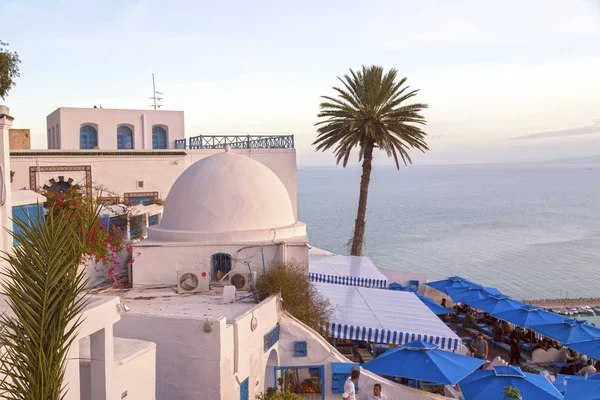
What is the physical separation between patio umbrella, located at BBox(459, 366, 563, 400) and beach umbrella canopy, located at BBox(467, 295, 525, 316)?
7076 mm

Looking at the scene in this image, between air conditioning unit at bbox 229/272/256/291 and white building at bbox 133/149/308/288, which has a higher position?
white building at bbox 133/149/308/288

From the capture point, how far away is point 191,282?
14.4 meters

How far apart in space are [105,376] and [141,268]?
781 centimetres

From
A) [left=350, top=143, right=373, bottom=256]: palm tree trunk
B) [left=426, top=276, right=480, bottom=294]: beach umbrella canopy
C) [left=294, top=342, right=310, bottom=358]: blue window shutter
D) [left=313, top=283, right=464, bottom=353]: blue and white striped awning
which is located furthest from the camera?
[left=350, top=143, right=373, bottom=256]: palm tree trunk

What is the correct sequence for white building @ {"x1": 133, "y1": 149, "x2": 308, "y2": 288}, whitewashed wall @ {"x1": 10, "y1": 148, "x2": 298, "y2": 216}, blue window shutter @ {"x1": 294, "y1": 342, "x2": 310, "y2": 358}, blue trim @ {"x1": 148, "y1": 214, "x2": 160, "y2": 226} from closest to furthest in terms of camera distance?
blue window shutter @ {"x1": 294, "y1": 342, "x2": 310, "y2": 358} < white building @ {"x1": 133, "y1": 149, "x2": 308, "y2": 288} < blue trim @ {"x1": 148, "y1": 214, "x2": 160, "y2": 226} < whitewashed wall @ {"x1": 10, "y1": 148, "x2": 298, "y2": 216}

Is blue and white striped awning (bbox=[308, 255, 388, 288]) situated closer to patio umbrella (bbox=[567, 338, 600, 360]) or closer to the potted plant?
patio umbrella (bbox=[567, 338, 600, 360])

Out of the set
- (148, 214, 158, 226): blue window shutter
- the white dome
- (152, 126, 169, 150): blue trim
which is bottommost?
(148, 214, 158, 226): blue window shutter

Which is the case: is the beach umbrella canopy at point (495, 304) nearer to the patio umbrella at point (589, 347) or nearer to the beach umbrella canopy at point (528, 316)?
the beach umbrella canopy at point (528, 316)

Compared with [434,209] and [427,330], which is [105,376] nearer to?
[427,330]

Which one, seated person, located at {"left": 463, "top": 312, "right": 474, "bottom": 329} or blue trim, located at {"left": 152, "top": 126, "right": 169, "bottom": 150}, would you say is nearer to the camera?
seated person, located at {"left": 463, "top": 312, "right": 474, "bottom": 329}

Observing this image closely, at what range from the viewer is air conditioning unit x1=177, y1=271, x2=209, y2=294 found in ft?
46.9

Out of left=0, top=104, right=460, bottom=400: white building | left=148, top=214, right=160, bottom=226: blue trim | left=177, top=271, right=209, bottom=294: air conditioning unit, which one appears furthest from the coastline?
left=177, top=271, right=209, bottom=294: air conditioning unit

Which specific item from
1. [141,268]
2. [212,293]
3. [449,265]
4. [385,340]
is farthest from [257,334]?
[449,265]

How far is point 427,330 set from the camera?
14.3 m
